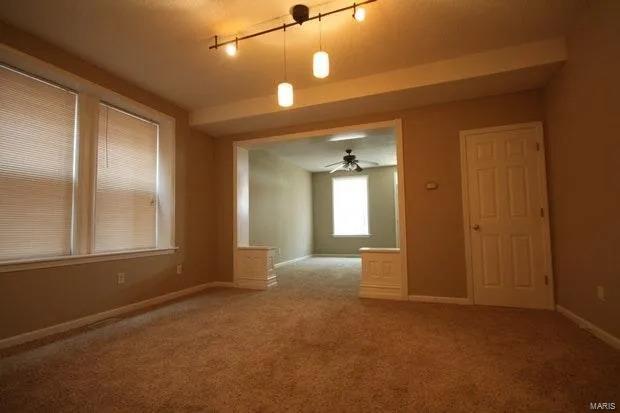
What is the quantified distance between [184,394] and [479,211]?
351 centimetres

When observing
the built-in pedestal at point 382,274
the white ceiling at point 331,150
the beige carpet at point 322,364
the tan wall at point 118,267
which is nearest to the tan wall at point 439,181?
the built-in pedestal at point 382,274

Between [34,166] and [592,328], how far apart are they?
5247 mm

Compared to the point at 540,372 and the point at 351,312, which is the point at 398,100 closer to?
the point at 351,312

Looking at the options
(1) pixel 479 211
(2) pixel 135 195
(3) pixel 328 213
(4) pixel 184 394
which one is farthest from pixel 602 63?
(3) pixel 328 213

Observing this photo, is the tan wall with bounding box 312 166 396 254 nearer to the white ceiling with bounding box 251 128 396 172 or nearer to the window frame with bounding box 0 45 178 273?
the white ceiling with bounding box 251 128 396 172

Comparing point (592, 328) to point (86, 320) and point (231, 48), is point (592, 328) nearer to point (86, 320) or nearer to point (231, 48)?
point (231, 48)

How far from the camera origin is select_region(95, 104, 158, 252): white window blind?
3309mm

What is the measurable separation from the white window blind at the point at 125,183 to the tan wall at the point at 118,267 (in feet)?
0.93

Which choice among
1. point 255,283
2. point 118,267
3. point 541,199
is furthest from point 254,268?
point 541,199

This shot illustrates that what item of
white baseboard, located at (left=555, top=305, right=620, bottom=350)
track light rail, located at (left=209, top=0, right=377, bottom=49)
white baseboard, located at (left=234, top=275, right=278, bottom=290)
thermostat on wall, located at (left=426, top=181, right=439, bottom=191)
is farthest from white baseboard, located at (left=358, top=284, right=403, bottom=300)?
track light rail, located at (left=209, top=0, right=377, bottom=49)

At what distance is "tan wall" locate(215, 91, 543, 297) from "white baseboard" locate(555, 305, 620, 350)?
3.08ft

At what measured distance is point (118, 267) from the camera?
10.9 feet

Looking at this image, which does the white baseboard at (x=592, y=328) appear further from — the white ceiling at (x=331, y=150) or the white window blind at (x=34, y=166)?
the white window blind at (x=34, y=166)

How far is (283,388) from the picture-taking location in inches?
68.6
